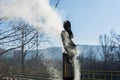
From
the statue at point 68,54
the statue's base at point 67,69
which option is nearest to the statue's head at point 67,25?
the statue at point 68,54

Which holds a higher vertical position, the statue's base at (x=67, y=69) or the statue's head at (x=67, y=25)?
the statue's head at (x=67, y=25)

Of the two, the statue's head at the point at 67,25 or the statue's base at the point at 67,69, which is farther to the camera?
the statue's head at the point at 67,25

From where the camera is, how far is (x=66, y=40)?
741cm

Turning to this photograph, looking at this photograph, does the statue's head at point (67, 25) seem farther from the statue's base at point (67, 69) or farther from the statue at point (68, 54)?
the statue's base at point (67, 69)

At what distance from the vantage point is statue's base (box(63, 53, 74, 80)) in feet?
23.9

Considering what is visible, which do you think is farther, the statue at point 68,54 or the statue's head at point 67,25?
the statue's head at point 67,25

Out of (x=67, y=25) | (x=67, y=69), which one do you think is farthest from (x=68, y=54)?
(x=67, y=25)

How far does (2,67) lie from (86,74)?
13.6 meters

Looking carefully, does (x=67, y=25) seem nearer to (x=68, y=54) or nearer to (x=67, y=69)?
(x=68, y=54)

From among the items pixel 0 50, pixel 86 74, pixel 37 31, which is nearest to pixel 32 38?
pixel 37 31

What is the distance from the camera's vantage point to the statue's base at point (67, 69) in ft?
23.9

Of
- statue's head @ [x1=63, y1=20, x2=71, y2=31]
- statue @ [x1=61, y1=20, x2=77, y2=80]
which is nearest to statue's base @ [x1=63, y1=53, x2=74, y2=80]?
statue @ [x1=61, y1=20, x2=77, y2=80]

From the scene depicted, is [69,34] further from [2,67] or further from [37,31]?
[2,67]

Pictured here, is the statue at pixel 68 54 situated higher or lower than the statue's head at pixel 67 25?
lower
